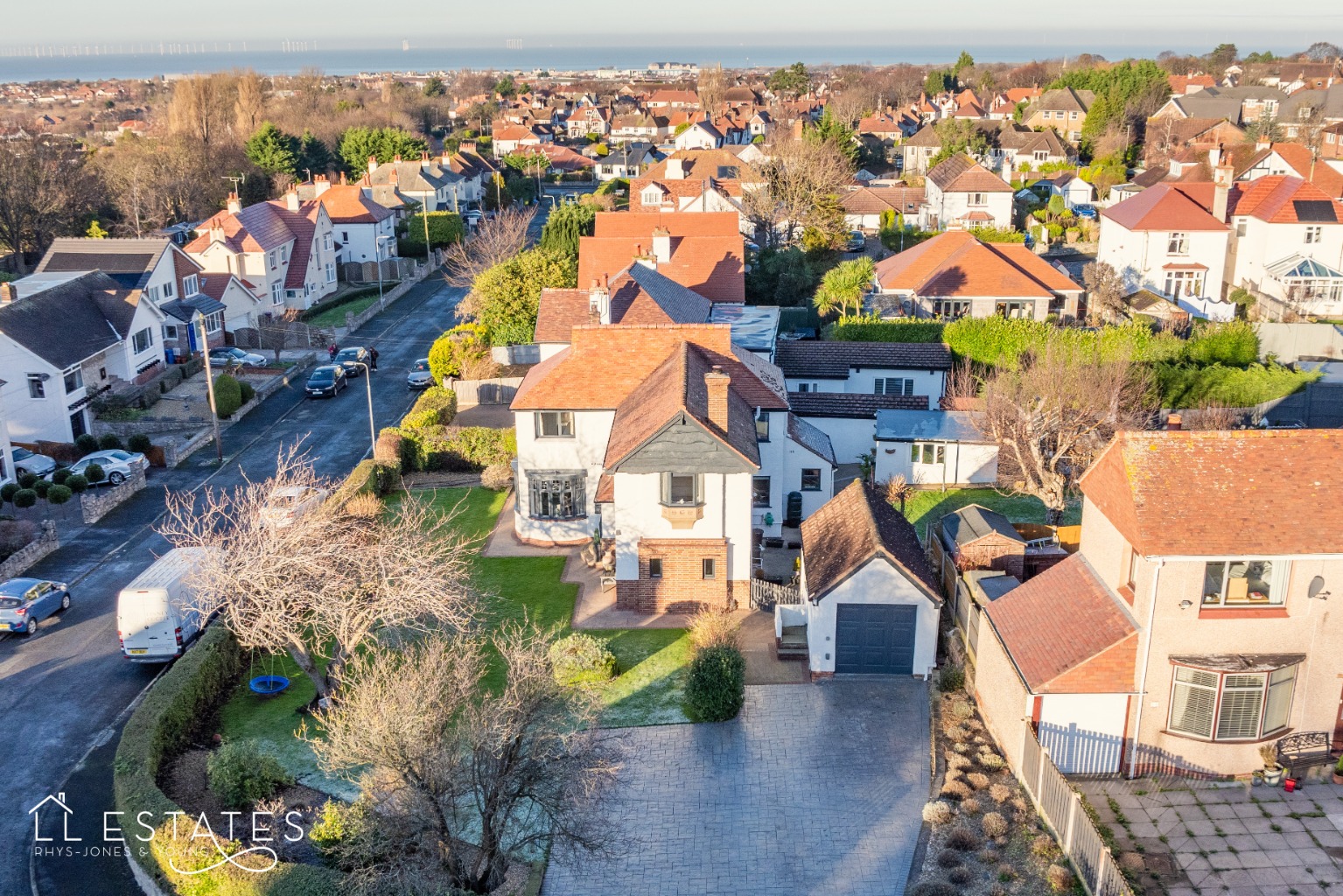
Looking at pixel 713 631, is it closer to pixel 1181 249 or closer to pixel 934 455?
pixel 934 455

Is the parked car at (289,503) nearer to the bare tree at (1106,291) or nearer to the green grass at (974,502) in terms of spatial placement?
the green grass at (974,502)

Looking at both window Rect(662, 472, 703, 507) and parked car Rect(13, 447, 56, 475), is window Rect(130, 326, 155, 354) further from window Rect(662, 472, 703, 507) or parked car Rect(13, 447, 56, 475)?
window Rect(662, 472, 703, 507)

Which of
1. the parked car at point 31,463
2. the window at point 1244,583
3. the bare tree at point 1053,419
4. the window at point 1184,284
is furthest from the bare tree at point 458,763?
the window at point 1184,284

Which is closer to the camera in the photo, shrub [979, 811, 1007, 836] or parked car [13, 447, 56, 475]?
shrub [979, 811, 1007, 836]

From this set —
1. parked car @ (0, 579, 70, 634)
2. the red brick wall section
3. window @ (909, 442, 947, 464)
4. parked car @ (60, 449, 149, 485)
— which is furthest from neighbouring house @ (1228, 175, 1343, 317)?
parked car @ (0, 579, 70, 634)

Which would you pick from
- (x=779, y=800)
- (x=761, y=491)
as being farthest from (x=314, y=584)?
(x=761, y=491)

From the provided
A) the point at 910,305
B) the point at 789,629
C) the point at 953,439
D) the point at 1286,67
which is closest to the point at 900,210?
the point at 910,305

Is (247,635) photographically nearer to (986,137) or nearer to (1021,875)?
(1021,875)
